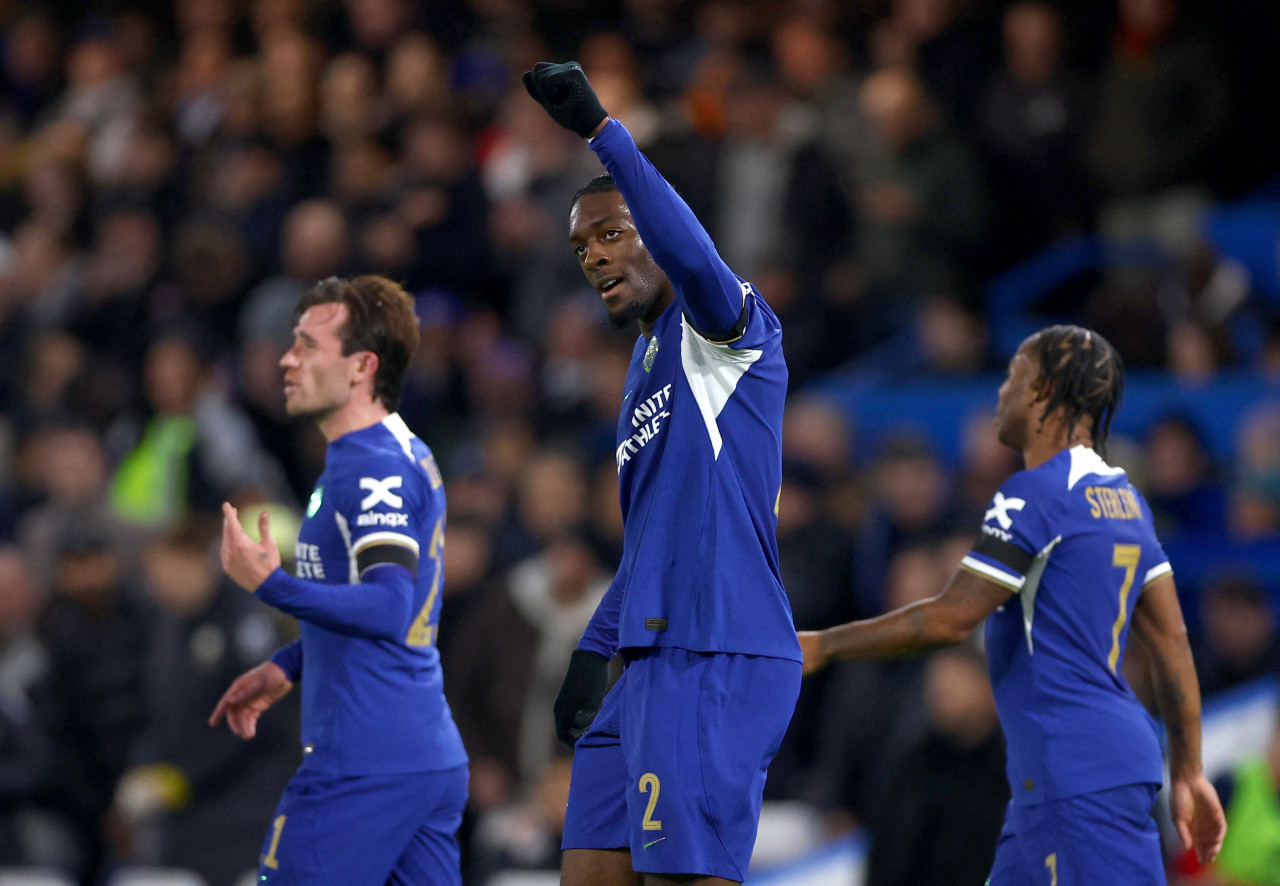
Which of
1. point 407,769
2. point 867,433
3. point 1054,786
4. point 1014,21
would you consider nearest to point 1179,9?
point 1014,21

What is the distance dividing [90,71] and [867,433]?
845 cm

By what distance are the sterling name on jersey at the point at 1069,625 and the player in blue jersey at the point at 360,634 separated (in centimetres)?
160

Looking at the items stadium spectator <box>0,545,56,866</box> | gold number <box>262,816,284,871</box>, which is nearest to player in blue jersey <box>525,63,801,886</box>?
gold number <box>262,816,284,871</box>

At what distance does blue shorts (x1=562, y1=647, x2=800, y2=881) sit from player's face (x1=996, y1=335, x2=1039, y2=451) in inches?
52.6

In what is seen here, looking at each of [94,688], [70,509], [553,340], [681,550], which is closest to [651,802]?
[681,550]

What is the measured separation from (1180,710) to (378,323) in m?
2.64

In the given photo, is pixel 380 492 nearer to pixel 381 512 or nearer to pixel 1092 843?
pixel 381 512

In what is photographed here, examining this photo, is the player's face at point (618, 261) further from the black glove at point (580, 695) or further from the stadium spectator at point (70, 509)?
the stadium spectator at point (70, 509)

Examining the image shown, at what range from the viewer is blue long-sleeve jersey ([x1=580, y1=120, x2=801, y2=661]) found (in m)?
3.84

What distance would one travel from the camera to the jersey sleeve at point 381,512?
4.46 meters

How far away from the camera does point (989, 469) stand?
813 cm

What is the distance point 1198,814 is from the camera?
4.70 metres

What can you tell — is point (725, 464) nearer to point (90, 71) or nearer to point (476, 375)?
point (476, 375)

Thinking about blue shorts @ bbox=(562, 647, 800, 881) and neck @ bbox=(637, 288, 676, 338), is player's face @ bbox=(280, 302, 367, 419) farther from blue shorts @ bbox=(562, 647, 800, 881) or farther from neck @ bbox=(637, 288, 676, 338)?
blue shorts @ bbox=(562, 647, 800, 881)
